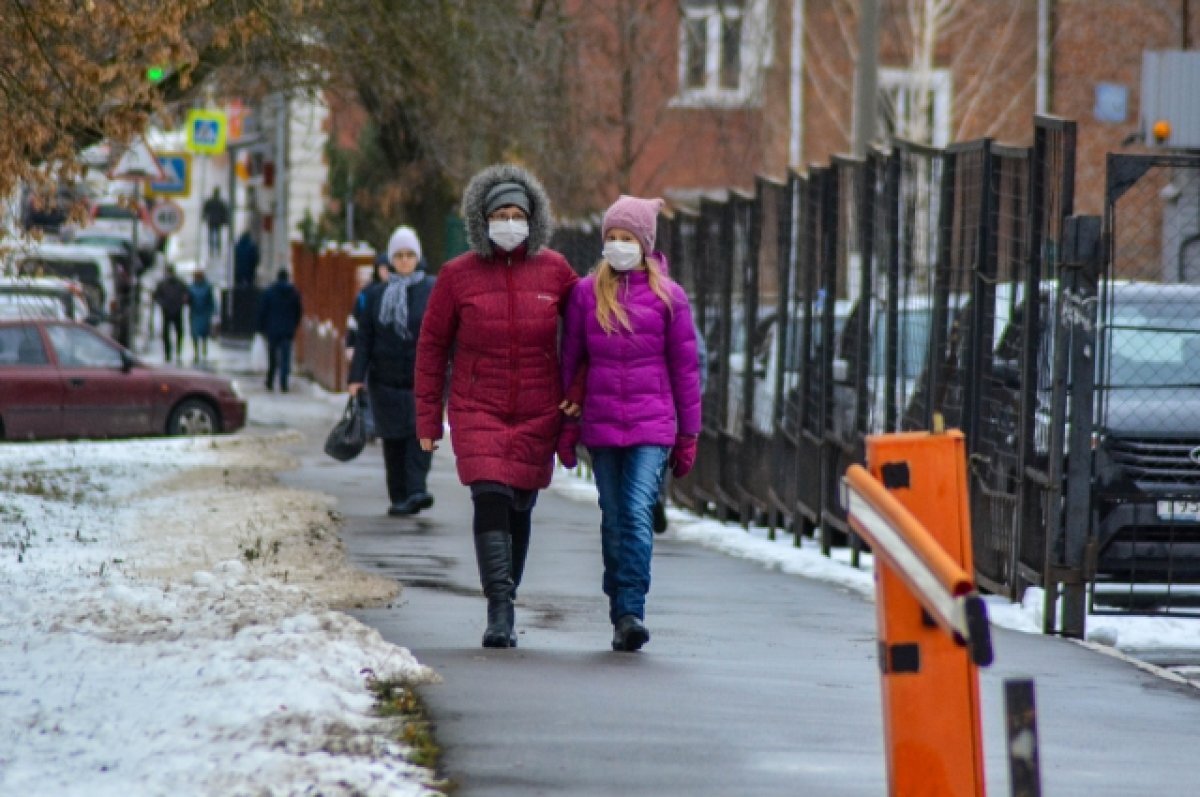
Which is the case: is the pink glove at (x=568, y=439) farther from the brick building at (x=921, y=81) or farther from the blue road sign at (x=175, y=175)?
the brick building at (x=921, y=81)

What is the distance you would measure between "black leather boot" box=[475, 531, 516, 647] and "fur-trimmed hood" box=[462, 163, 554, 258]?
1094mm

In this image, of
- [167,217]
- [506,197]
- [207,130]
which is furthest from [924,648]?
[167,217]

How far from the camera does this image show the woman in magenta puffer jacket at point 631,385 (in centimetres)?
913

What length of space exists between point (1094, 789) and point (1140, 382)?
252 inches

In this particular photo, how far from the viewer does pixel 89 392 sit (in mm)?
25531

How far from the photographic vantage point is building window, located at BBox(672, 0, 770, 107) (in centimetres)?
3591

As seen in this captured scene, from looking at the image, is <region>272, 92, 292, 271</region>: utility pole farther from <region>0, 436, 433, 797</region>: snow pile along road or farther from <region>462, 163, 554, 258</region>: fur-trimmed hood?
<region>462, 163, 554, 258</region>: fur-trimmed hood

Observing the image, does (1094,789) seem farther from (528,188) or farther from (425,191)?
(425,191)

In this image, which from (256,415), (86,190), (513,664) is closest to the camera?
(513,664)

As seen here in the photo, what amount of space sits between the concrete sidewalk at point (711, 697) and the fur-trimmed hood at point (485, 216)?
5.05 feet

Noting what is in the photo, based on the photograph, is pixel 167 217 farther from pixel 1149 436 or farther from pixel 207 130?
pixel 1149 436

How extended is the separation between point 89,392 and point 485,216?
670 inches

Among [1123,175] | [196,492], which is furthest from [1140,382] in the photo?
[196,492]

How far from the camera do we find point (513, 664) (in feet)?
28.5
